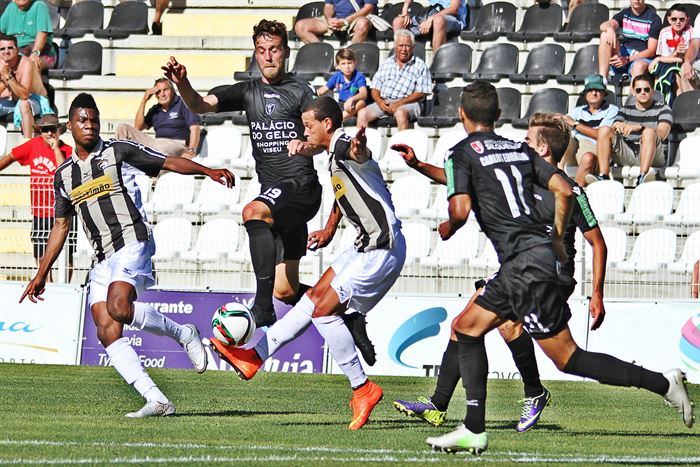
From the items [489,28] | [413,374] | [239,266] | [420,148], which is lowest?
[413,374]

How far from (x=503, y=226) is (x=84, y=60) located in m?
15.4

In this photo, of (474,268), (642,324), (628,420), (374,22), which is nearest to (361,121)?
(374,22)

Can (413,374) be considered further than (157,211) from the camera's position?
No

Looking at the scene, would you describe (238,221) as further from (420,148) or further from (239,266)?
(420,148)

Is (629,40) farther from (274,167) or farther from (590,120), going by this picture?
(274,167)

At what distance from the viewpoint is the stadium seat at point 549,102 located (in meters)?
18.0

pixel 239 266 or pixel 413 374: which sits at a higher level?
pixel 239 266

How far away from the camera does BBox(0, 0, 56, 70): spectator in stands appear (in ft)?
69.2

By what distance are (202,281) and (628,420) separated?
6.78m

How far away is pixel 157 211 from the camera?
16.4 meters

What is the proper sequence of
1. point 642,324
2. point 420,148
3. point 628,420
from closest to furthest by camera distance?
point 628,420 → point 642,324 → point 420,148

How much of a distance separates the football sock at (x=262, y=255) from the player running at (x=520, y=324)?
169cm

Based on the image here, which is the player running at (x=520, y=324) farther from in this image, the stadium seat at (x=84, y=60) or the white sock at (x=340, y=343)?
the stadium seat at (x=84, y=60)

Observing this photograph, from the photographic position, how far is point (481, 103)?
7.40 meters
